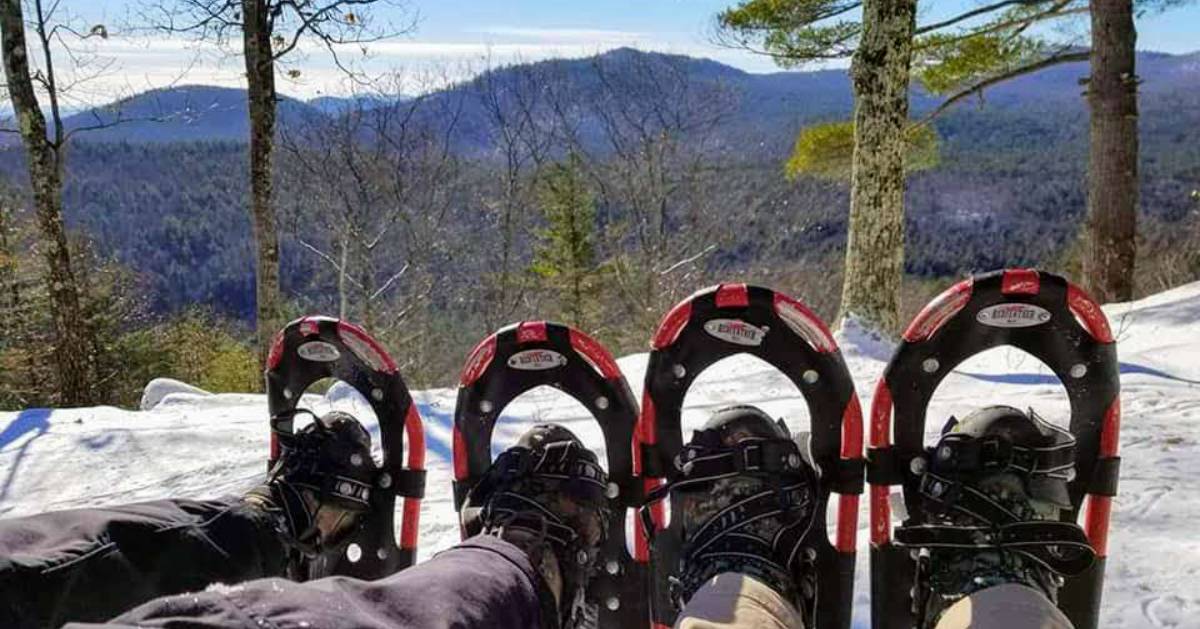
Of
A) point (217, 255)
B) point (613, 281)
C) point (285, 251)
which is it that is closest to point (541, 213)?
point (613, 281)

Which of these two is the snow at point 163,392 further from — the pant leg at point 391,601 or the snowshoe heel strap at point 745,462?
the pant leg at point 391,601

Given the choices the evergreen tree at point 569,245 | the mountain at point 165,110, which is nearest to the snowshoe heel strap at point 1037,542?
the mountain at point 165,110

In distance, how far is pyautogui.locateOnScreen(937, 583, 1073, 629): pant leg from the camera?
113cm

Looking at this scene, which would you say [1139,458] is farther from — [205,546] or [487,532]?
[205,546]

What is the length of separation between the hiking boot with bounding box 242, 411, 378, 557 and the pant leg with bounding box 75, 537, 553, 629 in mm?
666

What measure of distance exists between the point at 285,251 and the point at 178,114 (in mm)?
16217

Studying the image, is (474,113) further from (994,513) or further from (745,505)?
(994,513)

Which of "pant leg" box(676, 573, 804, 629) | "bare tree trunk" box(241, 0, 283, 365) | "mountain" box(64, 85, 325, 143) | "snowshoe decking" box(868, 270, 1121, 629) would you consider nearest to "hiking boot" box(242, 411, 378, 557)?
"pant leg" box(676, 573, 804, 629)

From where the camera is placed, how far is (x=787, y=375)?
185 centimetres

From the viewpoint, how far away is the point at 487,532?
1549mm

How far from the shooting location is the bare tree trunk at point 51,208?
607 centimetres

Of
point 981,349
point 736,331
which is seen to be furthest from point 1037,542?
point 736,331

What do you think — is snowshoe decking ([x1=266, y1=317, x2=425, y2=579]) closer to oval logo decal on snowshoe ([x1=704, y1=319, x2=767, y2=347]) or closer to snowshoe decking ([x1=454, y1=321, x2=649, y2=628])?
snowshoe decking ([x1=454, y1=321, x2=649, y2=628])

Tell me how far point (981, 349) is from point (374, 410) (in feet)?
4.98
